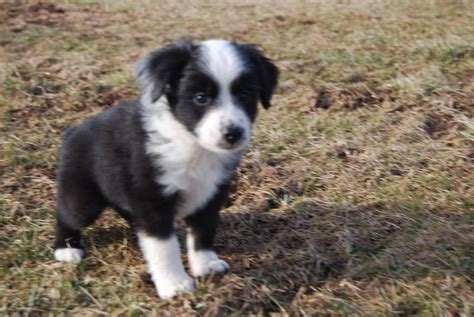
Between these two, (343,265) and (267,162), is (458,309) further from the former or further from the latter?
(267,162)

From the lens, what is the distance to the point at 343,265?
354cm

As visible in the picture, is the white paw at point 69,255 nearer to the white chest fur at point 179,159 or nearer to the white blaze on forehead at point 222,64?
the white chest fur at point 179,159

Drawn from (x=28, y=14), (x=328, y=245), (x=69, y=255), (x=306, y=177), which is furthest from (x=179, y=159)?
(x=28, y=14)

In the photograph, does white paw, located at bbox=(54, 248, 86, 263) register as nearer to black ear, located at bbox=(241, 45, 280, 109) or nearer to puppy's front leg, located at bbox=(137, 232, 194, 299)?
puppy's front leg, located at bbox=(137, 232, 194, 299)

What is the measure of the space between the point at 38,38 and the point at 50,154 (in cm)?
329

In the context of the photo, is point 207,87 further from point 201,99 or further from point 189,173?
point 189,173

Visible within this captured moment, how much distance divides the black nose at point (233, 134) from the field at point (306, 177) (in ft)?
2.71

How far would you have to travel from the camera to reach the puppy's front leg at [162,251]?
3166 millimetres

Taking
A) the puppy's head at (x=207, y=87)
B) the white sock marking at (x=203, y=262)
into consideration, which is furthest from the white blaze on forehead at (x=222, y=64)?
the white sock marking at (x=203, y=262)

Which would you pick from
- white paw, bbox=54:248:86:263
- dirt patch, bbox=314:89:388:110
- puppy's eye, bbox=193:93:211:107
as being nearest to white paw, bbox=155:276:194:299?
white paw, bbox=54:248:86:263

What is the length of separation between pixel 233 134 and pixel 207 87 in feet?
0.92

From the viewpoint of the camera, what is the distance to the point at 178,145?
10.4 feet

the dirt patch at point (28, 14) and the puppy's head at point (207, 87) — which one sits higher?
the puppy's head at point (207, 87)

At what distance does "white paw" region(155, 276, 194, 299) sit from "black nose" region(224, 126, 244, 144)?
84cm
